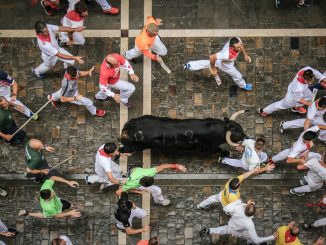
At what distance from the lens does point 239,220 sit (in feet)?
34.8

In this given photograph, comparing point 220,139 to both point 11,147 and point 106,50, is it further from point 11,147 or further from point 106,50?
point 11,147

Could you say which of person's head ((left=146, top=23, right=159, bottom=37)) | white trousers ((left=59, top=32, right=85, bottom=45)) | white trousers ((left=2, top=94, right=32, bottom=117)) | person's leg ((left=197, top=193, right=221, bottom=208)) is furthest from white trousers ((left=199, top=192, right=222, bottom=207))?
white trousers ((left=59, top=32, right=85, bottom=45))

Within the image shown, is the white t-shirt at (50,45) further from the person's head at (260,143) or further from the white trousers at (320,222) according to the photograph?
the white trousers at (320,222)

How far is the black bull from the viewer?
1105 cm

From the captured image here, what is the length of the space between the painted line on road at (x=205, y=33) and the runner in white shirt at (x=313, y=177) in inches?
151

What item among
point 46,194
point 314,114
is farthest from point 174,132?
point 314,114

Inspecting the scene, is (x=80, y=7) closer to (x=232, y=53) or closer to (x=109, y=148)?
(x=109, y=148)

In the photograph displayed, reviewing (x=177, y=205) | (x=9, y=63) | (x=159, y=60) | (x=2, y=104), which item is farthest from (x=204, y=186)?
(x=9, y=63)

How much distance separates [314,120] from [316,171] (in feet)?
4.23

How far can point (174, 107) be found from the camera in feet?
42.8

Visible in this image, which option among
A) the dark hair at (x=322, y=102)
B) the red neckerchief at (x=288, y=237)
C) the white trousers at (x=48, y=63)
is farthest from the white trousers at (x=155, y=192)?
the dark hair at (x=322, y=102)

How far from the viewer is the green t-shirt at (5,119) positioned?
1117 cm

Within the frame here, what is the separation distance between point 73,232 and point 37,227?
0.88 meters

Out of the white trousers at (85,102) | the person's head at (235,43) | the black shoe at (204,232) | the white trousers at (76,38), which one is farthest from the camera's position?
the white trousers at (76,38)
